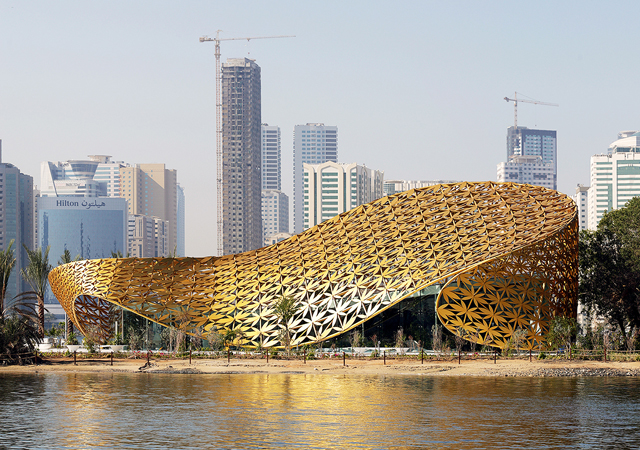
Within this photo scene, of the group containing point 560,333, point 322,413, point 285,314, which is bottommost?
point 322,413

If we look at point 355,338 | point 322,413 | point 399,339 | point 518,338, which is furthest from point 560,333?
point 322,413

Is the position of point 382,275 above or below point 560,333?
above

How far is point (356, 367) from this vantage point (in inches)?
2149

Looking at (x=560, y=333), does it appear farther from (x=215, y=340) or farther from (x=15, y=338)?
(x=15, y=338)

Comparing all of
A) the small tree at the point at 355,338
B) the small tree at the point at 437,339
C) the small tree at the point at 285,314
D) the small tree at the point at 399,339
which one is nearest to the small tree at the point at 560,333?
the small tree at the point at 437,339

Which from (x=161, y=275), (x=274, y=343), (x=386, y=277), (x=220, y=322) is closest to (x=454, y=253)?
(x=386, y=277)

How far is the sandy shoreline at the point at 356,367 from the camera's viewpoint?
51.6m

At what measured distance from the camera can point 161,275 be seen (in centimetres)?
7112

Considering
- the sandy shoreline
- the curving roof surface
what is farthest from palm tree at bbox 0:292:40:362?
the curving roof surface

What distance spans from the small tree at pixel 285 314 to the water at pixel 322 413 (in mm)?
11711

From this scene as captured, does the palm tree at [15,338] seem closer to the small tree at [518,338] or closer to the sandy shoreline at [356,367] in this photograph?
the sandy shoreline at [356,367]

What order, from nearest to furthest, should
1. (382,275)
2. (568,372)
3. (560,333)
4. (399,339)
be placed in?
(568,372) → (560,333) → (382,275) → (399,339)

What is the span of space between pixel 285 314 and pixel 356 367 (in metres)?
9.99

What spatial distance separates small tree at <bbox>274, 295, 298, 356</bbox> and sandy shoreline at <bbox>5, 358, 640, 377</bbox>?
3051 mm
